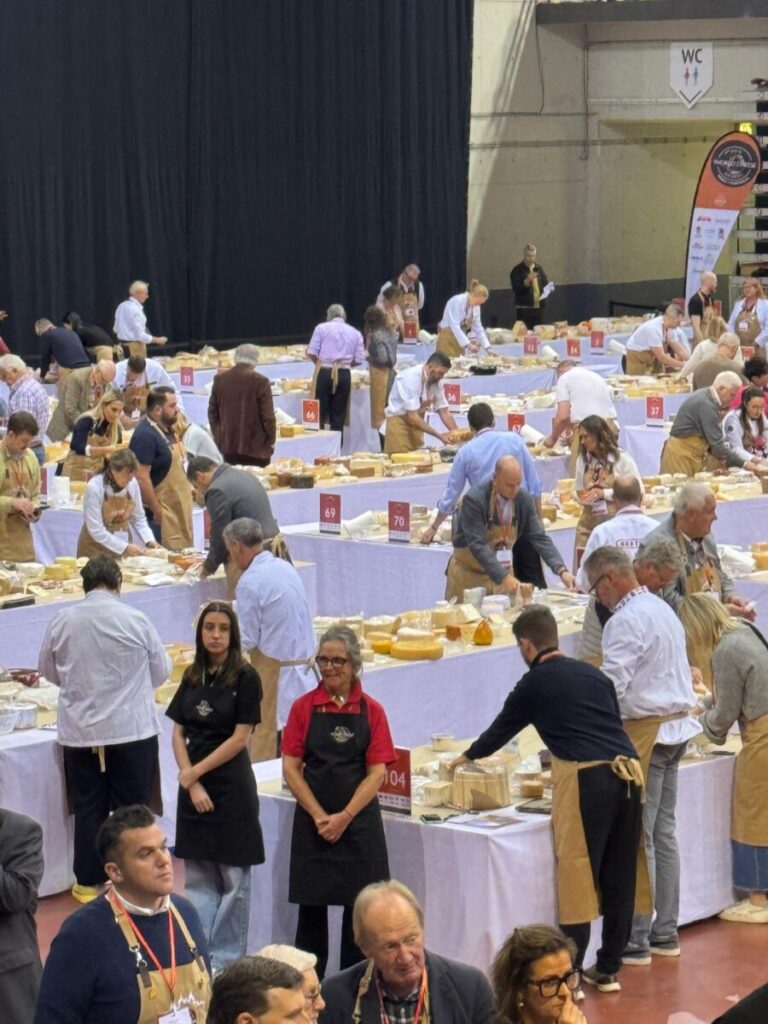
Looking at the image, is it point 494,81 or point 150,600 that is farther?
point 494,81

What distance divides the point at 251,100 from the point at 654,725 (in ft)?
58.1

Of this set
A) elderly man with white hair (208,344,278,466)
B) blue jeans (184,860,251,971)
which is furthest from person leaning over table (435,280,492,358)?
blue jeans (184,860,251,971)

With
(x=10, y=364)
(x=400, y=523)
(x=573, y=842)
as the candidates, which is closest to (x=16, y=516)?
(x=400, y=523)

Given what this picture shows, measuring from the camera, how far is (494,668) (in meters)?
8.18

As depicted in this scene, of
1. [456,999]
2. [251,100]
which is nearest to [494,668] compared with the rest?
[456,999]

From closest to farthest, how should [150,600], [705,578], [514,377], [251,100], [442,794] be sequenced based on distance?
[442,794] < [705,578] < [150,600] < [514,377] < [251,100]

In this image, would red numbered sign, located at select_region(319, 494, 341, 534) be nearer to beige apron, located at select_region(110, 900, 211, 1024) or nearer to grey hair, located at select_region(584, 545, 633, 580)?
grey hair, located at select_region(584, 545, 633, 580)

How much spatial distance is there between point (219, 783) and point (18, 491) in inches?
160

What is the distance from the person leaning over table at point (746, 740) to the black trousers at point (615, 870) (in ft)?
2.32

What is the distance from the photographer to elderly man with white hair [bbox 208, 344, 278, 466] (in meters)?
12.1

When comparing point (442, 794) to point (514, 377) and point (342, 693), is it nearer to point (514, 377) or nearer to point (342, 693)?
point (342, 693)

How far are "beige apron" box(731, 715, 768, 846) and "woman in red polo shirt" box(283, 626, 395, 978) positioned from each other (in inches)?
55.4

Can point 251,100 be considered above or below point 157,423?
above

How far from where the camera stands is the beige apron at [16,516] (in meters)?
9.66
